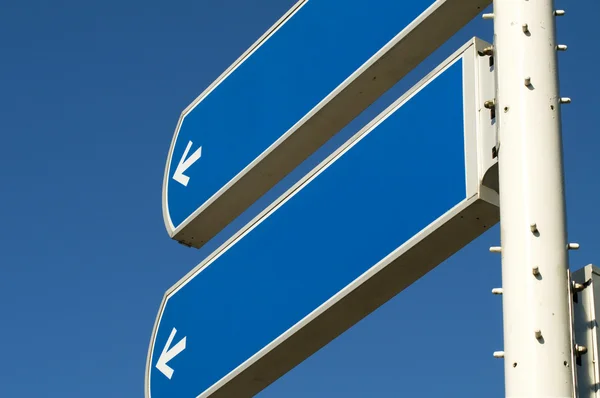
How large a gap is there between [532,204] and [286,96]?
1031mm

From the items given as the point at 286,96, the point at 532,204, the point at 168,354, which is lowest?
the point at 532,204

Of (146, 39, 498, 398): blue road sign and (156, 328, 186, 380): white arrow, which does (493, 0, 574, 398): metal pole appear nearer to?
(146, 39, 498, 398): blue road sign

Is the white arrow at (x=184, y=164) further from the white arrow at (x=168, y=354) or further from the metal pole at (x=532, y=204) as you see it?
the metal pole at (x=532, y=204)

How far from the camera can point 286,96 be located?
2.69 m

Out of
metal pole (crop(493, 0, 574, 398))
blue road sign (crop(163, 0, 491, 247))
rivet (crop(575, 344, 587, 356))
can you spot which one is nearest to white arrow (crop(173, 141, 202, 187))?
blue road sign (crop(163, 0, 491, 247))

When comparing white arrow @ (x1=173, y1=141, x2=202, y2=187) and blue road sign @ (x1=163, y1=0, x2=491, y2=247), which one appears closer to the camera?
blue road sign @ (x1=163, y1=0, x2=491, y2=247)

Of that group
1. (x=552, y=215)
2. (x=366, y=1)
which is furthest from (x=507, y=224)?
(x=366, y=1)

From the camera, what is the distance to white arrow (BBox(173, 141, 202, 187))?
2.99 meters

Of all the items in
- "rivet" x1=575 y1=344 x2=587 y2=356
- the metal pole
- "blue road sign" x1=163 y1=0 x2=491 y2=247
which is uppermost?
"blue road sign" x1=163 y1=0 x2=491 y2=247

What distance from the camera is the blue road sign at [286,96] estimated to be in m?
2.40

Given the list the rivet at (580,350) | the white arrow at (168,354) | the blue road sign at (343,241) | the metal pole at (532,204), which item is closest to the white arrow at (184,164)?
the blue road sign at (343,241)

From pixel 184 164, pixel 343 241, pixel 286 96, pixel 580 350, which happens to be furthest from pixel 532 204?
pixel 184 164

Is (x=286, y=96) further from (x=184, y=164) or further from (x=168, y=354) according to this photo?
(x=168, y=354)

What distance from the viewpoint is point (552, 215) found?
1756mm
